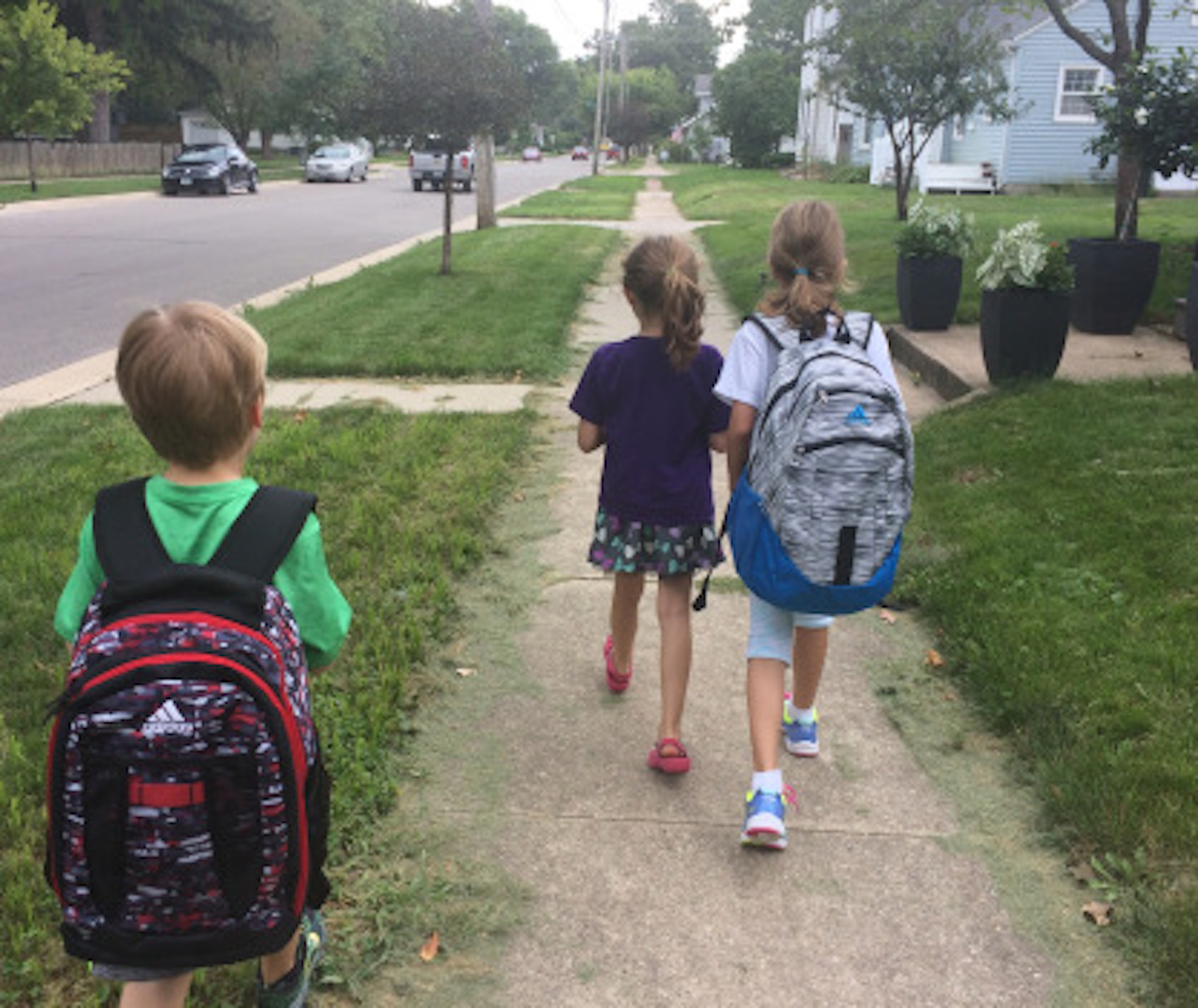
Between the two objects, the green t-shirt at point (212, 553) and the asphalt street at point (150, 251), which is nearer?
the green t-shirt at point (212, 553)

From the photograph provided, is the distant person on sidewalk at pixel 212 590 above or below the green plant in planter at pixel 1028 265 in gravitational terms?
below

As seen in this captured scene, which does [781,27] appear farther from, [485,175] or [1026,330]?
[1026,330]

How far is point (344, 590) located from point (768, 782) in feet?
6.61

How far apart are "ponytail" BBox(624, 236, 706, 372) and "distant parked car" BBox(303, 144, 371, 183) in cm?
4169

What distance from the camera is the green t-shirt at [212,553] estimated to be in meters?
1.79

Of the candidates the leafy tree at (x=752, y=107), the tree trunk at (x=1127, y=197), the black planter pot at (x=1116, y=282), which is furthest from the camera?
the leafy tree at (x=752, y=107)

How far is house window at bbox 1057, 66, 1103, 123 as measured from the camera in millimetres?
27531

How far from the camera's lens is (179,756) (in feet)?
5.28

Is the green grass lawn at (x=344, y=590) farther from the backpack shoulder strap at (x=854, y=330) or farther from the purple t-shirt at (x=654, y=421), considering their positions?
the backpack shoulder strap at (x=854, y=330)

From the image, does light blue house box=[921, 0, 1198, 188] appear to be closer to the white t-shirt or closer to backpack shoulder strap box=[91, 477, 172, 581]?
the white t-shirt

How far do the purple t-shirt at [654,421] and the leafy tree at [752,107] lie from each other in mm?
48061

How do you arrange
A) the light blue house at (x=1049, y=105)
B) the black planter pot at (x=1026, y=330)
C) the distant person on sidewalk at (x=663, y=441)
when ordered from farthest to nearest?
the light blue house at (x=1049, y=105) → the black planter pot at (x=1026, y=330) → the distant person on sidewalk at (x=663, y=441)

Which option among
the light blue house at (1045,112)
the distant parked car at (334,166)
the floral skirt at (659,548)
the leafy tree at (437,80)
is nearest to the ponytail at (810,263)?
the floral skirt at (659,548)

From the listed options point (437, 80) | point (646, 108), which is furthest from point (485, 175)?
point (646, 108)
